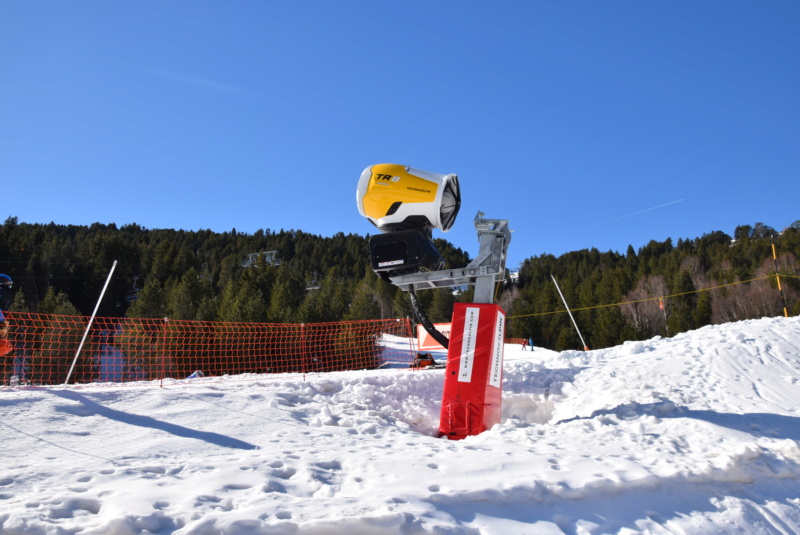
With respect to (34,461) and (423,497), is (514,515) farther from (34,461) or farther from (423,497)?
(34,461)

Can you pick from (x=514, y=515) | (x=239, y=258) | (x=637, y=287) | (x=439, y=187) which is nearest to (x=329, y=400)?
(x=439, y=187)

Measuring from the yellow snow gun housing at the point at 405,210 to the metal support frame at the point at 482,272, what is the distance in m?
0.14

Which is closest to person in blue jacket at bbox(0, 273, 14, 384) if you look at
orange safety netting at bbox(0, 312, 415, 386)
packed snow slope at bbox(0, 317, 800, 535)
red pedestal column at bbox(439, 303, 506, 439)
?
packed snow slope at bbox(0, 317, 800, 535)

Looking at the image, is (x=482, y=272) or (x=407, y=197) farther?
(x=482, y=272)

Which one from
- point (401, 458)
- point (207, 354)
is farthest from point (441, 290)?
point (401, 458)

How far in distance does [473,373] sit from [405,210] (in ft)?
6.21

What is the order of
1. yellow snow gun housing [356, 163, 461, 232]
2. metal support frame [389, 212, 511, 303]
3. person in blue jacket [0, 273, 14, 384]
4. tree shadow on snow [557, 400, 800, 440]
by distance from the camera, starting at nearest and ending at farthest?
tree shadow on snow [557, 400, 800, 440], yellow snow gun housing [356, 163, 461, 232], metal support frame [389, 212, 511, 303], person in blue jacket [0, 273, 14, 384]

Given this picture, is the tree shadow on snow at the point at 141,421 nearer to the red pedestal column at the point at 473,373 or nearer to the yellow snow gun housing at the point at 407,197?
the red pedestal column at the point at 473,373

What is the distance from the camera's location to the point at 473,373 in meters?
5.84

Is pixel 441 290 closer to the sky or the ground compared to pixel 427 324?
closer to the sky

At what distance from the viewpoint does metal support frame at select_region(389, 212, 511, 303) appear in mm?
6027

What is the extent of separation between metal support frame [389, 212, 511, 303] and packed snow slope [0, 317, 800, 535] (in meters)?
1.48

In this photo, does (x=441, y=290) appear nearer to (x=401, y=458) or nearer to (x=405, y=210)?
(x=405, y=210)

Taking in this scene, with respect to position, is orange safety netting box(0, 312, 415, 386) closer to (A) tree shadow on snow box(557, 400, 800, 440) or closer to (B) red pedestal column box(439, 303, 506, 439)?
(B) red pedestal column box(439, 303, 506, 439)
